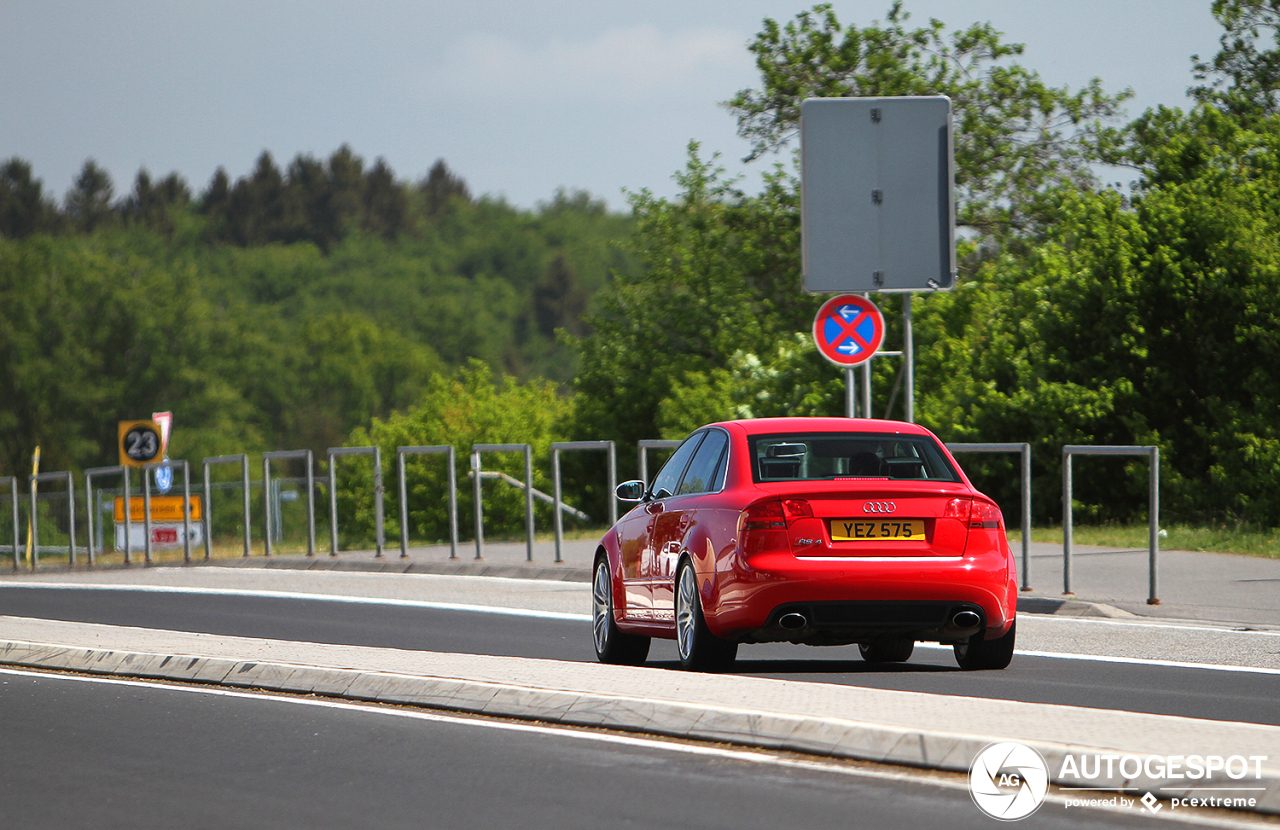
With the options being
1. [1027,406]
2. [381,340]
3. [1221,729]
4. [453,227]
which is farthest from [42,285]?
[1221,729]

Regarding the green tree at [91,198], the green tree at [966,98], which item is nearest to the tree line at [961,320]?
the green tree at [966,98]

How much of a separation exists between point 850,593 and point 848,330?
10328 mm

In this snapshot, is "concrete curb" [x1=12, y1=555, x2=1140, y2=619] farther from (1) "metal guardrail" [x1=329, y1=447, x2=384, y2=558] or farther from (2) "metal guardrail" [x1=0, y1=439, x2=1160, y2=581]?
(2) "metal guardrail" [x1=0, y1=439, x2=1160, y2=581]

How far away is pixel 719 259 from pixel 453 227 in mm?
123979

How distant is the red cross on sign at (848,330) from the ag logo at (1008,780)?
1312 centimetres

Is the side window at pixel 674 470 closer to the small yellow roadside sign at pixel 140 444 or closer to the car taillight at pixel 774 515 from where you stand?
the car taillight at pixel 774 515

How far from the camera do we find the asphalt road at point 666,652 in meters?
9.42

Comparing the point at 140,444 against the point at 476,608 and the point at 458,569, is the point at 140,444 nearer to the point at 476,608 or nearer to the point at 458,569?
the point at 458,569

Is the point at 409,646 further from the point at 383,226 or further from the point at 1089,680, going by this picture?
the point at 383,226

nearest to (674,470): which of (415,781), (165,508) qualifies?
(415,781)

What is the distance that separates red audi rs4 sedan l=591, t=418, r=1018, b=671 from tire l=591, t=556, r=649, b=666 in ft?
2.82

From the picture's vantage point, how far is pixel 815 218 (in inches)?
827

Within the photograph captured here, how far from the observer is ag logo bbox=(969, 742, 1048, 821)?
20.1 feet
